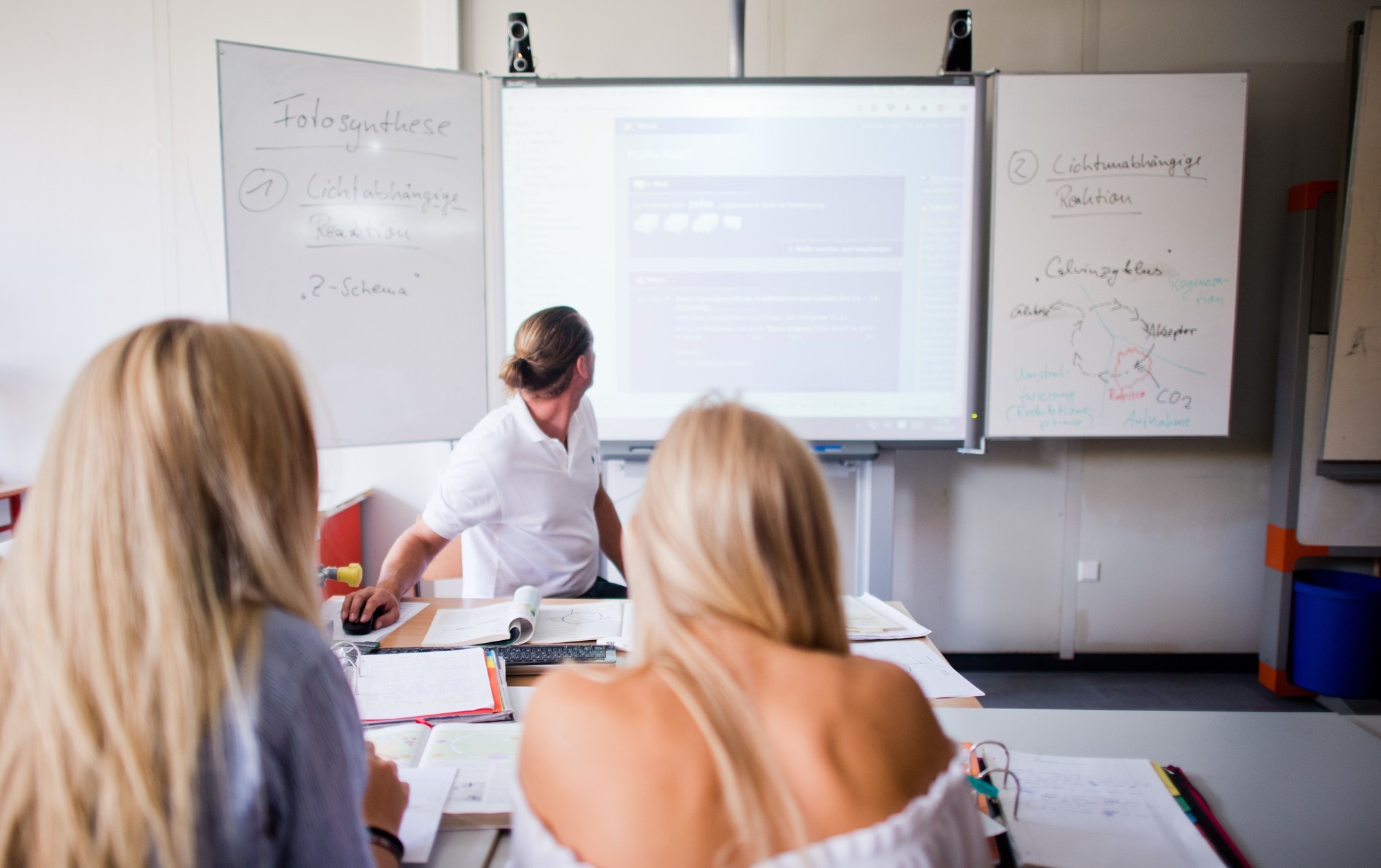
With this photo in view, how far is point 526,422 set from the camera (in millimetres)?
1877

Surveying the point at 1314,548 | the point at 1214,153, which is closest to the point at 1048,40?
the point at 1214,153

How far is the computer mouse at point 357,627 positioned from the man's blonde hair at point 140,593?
85cm

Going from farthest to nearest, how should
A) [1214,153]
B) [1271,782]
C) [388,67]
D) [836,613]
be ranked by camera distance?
[1214,153], [388,67], [1271,782], [836,613]

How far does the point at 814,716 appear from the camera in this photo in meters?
0.60

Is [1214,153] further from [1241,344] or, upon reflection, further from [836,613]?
[836,613]

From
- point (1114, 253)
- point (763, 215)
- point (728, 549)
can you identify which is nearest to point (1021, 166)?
point (1114, 253)

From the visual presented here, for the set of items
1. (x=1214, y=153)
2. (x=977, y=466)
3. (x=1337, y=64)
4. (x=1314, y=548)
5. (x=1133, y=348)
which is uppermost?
(x=1337, y=64)

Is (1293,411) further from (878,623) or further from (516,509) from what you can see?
(516,509)

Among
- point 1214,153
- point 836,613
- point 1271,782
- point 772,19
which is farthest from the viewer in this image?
point 772,19

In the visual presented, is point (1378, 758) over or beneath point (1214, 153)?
beneath

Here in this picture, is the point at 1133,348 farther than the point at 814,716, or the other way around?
the point at 1133,348

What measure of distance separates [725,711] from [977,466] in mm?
2480

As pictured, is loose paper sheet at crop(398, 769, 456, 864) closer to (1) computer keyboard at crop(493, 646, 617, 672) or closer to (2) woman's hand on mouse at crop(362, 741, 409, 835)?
(2) woman's hand on mouse at crop(362, 741, 409, 835)

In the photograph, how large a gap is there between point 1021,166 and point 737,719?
2.46 m
